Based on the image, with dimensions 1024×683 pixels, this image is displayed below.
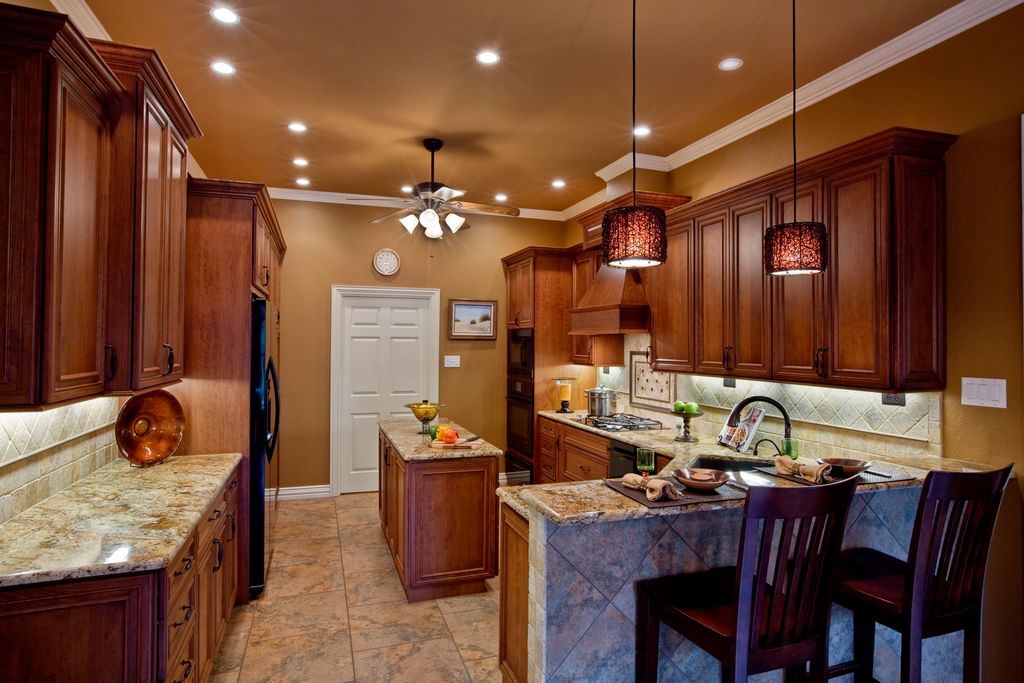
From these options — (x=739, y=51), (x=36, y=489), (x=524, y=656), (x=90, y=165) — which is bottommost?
(x=524, y=656)

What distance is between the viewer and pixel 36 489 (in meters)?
2.19

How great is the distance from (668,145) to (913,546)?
330 cm

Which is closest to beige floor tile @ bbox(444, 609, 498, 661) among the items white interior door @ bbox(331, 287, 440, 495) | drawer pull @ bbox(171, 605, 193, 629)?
drawer pull @ bbox(171, 605, 193, 629)

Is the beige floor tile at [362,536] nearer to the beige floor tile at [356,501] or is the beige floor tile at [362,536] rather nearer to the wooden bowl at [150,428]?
the beige floor tile at [356,501]

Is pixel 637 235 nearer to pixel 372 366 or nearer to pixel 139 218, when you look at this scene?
pixel 139 218

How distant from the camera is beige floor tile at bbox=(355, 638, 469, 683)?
2.66 meters

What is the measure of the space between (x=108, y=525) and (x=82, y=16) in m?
2.29

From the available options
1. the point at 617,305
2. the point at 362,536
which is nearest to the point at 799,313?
the point at 617,305

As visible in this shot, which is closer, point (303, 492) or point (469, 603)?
point (469, 603)

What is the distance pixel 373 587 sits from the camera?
3656mm

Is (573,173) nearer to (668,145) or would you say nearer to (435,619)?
(668,145)

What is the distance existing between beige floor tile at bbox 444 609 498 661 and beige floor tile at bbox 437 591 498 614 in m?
0.04

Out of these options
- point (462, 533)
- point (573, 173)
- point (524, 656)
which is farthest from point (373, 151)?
point (524, 656)

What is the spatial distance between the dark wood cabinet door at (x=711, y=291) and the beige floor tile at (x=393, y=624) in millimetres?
2271
